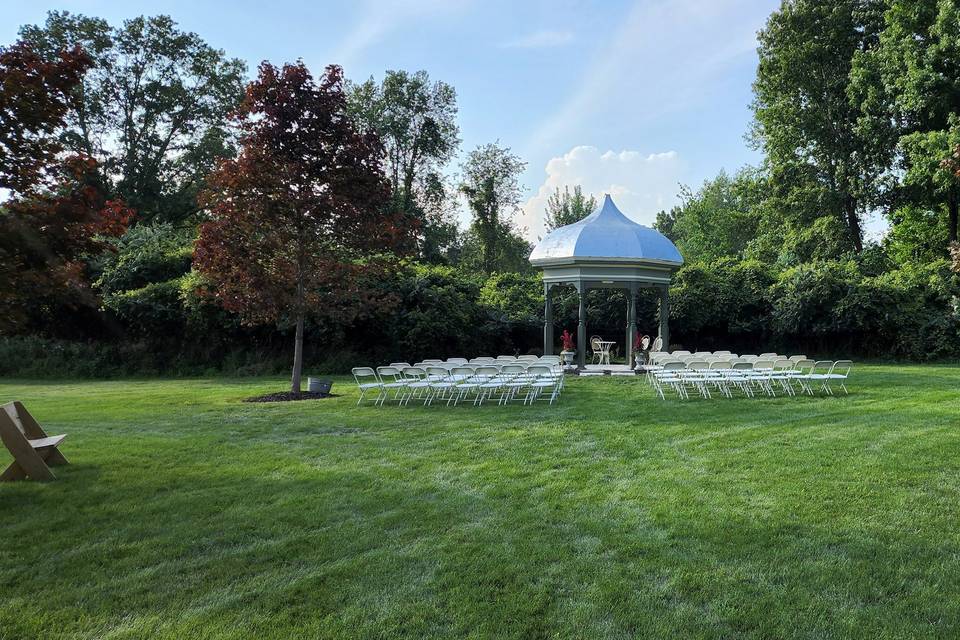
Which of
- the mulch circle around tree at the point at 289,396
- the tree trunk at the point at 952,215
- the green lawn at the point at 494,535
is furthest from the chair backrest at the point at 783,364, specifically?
the tree trunk at the point at 952,215

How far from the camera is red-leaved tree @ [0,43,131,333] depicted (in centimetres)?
504

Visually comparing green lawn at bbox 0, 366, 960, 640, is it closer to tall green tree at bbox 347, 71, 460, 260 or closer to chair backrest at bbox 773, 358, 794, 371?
chair backrest at bbox 773, 358, 794, 371

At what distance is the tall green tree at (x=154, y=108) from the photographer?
2952cm

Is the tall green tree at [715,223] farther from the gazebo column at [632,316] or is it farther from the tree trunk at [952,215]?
the gazebo column at [632,316]

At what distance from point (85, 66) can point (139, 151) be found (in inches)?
1148

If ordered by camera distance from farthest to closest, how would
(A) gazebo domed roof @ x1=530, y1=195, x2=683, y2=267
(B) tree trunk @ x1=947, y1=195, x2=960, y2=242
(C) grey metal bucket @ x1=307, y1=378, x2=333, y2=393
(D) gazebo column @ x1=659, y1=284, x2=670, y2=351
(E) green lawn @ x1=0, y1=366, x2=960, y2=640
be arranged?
(B) tree trunk @ x1=947, y1=195, x2=960, y2=242, (D) gazebo column @ x1=659, y1=284, x2=670, y2=351, (A) gazebo domed roof @ x1=530, y1=195, x2=683, y2=267, (C) grey metal bucket @ x1=307, y1=378, x2=333, y2=393, (E) green lawn @ x1=0, y1=366, x2=960, y2=640

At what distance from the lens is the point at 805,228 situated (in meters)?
29.2

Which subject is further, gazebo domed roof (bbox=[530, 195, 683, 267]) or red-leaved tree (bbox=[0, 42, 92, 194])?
gazebo domed roof (bbox=[530, 195, 683, 267])

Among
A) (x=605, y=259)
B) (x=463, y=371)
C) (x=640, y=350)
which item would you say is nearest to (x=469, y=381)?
(x=463, y=371)

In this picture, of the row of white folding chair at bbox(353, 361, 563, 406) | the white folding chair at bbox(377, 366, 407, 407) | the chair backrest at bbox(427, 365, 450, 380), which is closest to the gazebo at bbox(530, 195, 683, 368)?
the row of white folding chair at bbox(353, 361, 563, 406)

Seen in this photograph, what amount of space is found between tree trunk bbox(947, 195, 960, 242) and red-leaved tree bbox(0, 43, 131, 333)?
30762 millimetres

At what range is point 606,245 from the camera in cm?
1805

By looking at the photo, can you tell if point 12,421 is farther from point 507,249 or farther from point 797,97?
point 507,249

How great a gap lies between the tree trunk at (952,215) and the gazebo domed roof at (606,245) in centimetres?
1571
